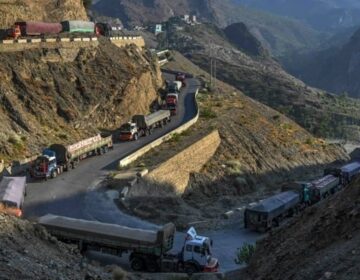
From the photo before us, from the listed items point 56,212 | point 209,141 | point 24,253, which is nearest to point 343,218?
point 24,253

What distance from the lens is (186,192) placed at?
5053 centimetres

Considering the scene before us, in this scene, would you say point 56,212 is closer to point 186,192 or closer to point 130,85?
point 186,192

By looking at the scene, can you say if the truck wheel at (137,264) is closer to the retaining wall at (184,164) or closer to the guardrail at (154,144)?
the retaining wall at (184,164)

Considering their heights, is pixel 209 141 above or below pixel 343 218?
below

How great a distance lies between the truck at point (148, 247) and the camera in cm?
2609

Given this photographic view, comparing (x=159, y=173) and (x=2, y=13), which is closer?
(x=159, y=173)

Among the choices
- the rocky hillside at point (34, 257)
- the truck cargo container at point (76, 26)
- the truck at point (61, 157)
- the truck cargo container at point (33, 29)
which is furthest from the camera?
the truck cargo container at point (76, 26)

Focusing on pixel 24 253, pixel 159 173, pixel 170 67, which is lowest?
pixel 170 67

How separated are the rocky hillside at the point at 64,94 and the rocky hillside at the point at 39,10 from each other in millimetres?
7756

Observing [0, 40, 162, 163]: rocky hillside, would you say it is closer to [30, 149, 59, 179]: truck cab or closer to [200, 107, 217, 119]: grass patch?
[30, 149, 59, 179]: truck cab

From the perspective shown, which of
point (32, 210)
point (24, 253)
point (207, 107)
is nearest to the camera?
point (24, 253)

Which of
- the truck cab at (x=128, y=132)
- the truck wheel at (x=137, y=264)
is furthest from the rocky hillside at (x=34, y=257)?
the truck cab at (x=128, y=132)

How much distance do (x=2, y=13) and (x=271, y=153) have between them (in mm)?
32822

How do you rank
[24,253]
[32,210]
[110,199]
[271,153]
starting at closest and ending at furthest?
[24,253]
[32,210]
[110,199]
[271,153]
